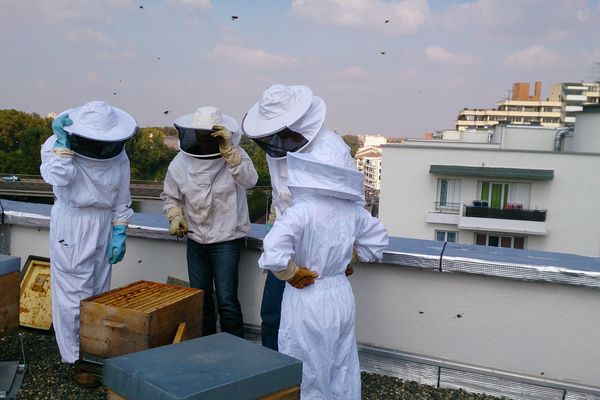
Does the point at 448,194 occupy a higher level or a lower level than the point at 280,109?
lower

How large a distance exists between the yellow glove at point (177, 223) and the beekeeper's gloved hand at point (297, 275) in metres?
1.21

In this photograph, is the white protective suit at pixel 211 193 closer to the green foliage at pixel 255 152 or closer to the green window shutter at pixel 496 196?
the green foliage at pixel 255 152

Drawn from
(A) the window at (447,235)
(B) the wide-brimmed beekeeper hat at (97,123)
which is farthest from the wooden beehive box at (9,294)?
(A) the window at (447,235)

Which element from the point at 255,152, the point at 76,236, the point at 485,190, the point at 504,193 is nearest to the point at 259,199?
the point at 255,152

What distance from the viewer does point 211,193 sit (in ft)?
12.0

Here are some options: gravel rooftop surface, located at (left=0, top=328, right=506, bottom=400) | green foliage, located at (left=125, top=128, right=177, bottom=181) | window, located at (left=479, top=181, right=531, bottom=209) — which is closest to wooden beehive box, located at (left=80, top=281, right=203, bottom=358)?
gravel rooftop surface, located at (left=0, top=328, right=506, bottom=400)

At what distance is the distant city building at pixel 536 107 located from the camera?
93.3m

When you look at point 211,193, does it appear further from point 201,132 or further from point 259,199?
point 259,199

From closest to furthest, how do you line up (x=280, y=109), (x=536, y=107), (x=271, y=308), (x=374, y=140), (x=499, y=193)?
(x=280, y=109), (x=271, y=308), (x=499, y=193), (x=536, y=107), (x=374, y=140)

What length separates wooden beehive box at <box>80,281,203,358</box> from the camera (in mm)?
2967

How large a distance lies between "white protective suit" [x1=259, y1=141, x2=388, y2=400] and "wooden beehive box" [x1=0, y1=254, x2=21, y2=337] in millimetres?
1735

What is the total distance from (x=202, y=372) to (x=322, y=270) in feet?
3.45

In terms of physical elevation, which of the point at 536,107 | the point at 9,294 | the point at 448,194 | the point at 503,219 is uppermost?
the point at 536,107

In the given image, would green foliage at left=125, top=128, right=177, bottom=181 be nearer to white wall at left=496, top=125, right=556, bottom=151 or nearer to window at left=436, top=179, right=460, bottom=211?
window at left=436, top=179, right=460, bottom=211
